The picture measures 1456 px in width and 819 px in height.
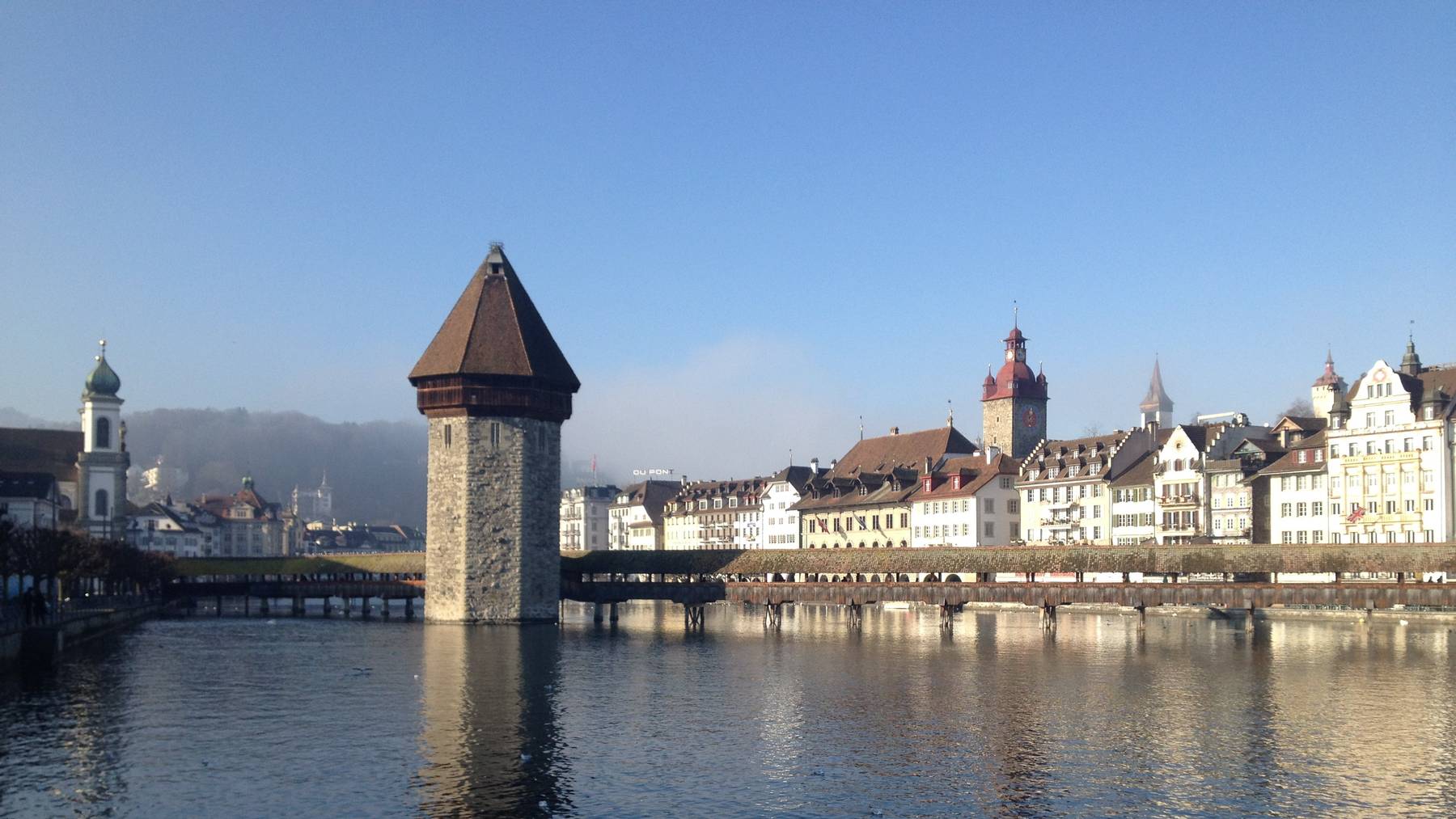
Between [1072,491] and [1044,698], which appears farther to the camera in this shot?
[1072,491]

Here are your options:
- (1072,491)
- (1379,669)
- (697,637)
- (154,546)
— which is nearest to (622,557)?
(697,637)

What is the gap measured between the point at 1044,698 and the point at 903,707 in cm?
389

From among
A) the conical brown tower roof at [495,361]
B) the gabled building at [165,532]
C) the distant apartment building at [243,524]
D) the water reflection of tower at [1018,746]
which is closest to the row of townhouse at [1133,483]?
the conical brown tower roof at [495,361]

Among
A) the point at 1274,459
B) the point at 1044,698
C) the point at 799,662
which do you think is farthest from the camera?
the point at 1274,459

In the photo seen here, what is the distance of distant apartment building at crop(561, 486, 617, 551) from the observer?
172250 millimetres

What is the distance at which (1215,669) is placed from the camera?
42375 mm

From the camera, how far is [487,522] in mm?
65188

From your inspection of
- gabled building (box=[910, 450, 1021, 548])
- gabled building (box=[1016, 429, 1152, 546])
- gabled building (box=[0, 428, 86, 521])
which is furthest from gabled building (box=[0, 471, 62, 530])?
gabled building (box=[1016, 429, 1152, 546])

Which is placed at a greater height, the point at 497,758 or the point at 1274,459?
the point at 1274,459

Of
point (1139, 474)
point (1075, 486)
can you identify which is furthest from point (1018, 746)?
point (1075, 486)

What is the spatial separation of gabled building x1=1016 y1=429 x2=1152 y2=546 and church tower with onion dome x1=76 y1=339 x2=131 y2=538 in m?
64.1

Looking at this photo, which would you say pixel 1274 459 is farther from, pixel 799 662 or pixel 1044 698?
pixel 1044 698

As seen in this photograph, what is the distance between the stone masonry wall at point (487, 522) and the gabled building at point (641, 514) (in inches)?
3165

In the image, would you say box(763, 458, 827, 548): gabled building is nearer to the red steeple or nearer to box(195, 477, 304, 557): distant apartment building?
the red steeple
